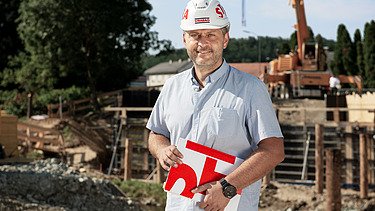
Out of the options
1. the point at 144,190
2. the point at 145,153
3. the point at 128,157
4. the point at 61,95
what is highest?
the point at 61,95

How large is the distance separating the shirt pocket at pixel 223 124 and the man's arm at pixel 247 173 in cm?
14

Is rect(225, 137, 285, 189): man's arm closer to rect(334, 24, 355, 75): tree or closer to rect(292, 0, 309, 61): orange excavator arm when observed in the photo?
rect(292, 0, 309, 61): orange excavator arm

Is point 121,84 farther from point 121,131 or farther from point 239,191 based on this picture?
point 239,191

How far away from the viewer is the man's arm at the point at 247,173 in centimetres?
314

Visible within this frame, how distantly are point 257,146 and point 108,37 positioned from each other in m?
34.6

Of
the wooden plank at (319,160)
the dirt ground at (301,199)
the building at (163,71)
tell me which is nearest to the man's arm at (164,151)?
the dirt ground at (301,199)

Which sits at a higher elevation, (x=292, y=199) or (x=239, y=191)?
(x=239, y=191)

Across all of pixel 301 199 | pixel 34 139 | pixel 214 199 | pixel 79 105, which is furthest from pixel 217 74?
pixel 79 105

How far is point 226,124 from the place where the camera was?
321cm

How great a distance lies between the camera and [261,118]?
3205 mm

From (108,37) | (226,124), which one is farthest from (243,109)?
(108,37)

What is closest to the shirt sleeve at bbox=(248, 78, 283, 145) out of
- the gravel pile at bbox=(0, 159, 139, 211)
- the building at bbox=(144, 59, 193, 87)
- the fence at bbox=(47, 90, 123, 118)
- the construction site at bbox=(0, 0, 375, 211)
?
the construction site at bbox=(0, 0, 375, 211)

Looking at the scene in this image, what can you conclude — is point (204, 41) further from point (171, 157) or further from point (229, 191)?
point (229, 191)

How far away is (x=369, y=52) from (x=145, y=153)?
25.0 metres
